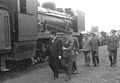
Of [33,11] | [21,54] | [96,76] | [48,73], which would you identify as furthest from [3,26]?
[96,76]

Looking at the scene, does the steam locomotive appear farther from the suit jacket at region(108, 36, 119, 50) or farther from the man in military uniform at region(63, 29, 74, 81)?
the suit jacket at region(108, 36, 119, 50)

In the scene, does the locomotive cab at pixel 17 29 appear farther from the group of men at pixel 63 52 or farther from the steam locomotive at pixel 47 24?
the group of men at pixel 63 52

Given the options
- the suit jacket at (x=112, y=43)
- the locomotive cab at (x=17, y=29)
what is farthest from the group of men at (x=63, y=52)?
the suit jacket at (x=112, y=43)

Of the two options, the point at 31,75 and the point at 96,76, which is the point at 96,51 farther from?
the point at 31,75

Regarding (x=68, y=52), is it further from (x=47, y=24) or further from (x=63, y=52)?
(x=47, y=24)

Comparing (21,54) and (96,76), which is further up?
(21,54)

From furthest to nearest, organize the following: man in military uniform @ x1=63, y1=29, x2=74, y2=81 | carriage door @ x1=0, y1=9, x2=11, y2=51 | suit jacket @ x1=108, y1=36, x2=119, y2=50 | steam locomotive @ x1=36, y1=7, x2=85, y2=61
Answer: steam locomotive @ x1=36, y1=7, x2=85, y2=61
suit jacket @ x1=108, y1=36, x2=119, y2=50
man in military uniform @ x1=63, y1=29, x2=74, y2=81
carriage door @ x1=0, y1=9, x2=11, y2=51

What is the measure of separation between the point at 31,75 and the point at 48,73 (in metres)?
0.87

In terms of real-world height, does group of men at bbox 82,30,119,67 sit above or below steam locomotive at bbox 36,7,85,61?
below

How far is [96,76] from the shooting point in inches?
341

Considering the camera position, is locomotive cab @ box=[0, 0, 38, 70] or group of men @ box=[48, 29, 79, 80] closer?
locomotive cab @ box=[0, 0, 38, 70]

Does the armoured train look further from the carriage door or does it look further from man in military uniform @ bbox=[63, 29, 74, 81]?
man in military uniform @ bbox=[63, 29, 74, 81]

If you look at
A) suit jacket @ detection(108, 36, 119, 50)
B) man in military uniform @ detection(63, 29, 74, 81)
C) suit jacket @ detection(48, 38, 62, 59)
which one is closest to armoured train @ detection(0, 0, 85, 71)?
suit jacket @ detection(48, 38, 62, 59)

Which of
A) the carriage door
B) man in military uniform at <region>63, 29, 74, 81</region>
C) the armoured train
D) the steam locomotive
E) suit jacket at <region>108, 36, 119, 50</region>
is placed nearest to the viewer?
the carriage door
